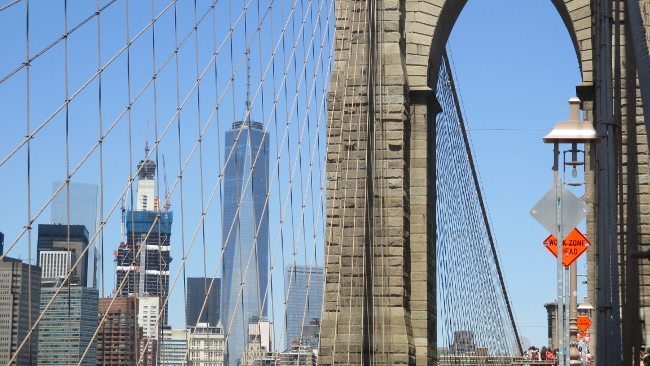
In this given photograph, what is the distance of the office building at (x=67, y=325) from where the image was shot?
20.3 ft

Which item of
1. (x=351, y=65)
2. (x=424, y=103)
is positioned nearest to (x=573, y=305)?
(x=424, y=103)

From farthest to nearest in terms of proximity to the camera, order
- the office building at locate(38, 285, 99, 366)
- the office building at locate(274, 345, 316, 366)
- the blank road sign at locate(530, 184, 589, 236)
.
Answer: the office building at locate(274, 345, 316, 366) < the blank road sign at locate(530, 184, 589, 236) < the office building at locate(38, 285, 99, 366)

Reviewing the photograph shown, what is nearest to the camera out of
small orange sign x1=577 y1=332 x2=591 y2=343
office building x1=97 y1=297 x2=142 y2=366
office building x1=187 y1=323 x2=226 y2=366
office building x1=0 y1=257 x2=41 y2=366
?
office building x1=0 y1=257 x2=41 y2=366

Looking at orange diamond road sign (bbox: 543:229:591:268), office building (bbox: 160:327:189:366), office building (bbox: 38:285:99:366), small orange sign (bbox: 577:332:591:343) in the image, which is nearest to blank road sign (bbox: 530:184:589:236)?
orange diamond road sign (bbox: 543:229:591:268)

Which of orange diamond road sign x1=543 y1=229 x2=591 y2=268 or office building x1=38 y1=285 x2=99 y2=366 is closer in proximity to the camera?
office building x1=38 y1=285 x2=99 y2=366

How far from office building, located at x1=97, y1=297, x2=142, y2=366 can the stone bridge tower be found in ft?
12.8

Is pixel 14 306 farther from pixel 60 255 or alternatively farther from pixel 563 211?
pixel 563 211

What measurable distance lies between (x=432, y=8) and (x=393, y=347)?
4.58m

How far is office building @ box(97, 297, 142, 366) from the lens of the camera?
5.91 m

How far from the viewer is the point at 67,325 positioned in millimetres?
6391

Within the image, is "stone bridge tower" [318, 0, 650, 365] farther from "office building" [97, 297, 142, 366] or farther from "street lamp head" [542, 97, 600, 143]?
"office building" [97, 297, 142, 366]

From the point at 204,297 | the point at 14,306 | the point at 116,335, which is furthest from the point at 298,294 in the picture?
the point at 14,306

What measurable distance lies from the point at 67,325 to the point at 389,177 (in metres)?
6.86

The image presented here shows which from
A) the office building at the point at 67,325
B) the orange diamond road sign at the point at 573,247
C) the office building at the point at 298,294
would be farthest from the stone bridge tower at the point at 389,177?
the office building at the point at 67,325
